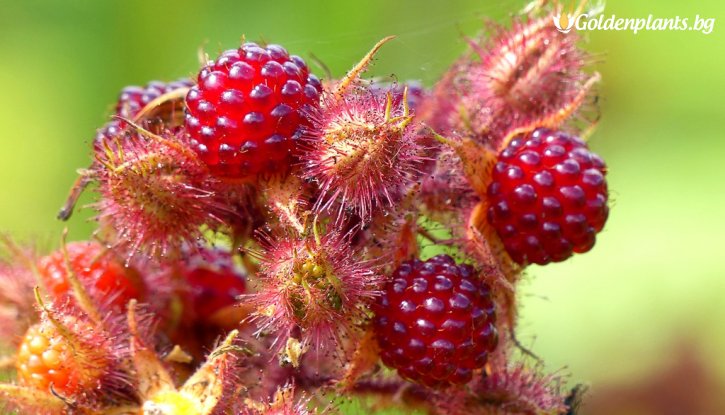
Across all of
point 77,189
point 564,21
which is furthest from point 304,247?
point 564,21

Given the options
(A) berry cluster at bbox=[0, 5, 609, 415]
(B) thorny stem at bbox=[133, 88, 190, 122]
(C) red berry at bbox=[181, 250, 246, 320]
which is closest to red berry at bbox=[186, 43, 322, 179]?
(A) berry cluster at bbox=[0, 5, 609, 415]

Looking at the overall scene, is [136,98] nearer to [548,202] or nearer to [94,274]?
[94,274]

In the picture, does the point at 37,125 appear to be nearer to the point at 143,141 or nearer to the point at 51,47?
the point at 51,47

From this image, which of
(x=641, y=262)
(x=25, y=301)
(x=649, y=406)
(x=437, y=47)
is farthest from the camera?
(x=641, y=262)

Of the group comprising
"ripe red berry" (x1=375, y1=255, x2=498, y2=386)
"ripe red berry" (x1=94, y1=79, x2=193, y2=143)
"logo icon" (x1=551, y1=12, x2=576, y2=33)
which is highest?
Result: "logo icon" (x1=551, y1=12, x2=576, y2=33)

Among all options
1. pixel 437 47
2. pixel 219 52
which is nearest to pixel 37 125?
pixel 437 47

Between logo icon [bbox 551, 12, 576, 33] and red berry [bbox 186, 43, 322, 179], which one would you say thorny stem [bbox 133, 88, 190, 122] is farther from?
logo icon [bbox 551, 12, 576, 33]

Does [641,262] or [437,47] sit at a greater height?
[437,47]
